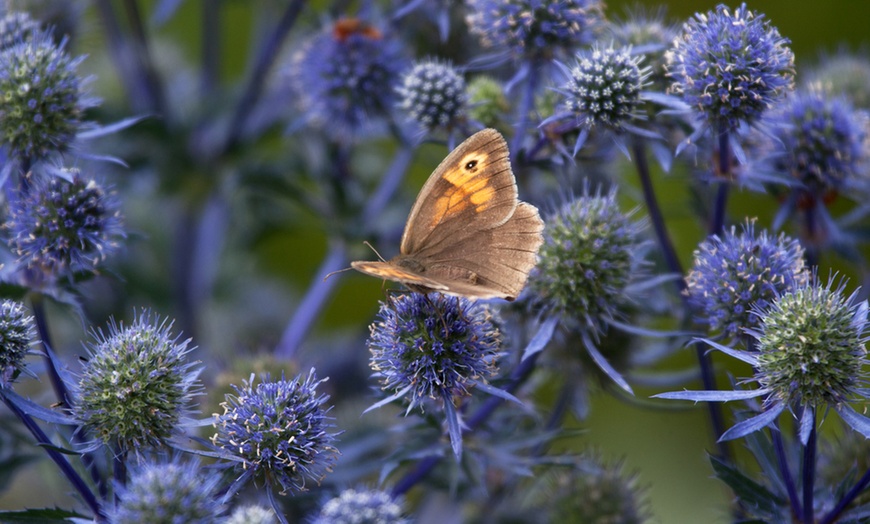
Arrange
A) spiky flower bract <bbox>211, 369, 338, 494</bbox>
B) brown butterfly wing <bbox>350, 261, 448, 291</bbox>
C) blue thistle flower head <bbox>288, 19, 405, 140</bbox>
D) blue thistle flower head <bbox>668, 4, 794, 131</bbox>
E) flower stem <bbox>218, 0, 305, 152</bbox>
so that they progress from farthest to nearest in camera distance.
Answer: flower stem <bbox>218, 0, 305, 152</bbox>, blue thistle flower head <bbox>288, 19, 405, 140</bbox>, blue thistle flower head <bbox>668, 4, 794, 131</bbox>, spiky flower bract <bbox>211, 369, 338, 494</bbox>, brown butterfly wing <bbox>350, 261, 448, 291</bbox>

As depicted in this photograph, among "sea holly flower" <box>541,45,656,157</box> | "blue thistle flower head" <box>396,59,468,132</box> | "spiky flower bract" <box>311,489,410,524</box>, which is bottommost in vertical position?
"spiky flower bract" <box>311,489,410,524</box>

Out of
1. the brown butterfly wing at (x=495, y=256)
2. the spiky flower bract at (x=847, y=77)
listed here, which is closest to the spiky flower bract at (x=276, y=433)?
the brown butterfly wing at (x=495, y=256)

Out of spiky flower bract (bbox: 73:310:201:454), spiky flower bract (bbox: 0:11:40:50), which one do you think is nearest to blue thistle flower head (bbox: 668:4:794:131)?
spiky flower bract (bbox: 73:310:201:454)

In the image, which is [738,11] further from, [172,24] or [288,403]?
[172,24]

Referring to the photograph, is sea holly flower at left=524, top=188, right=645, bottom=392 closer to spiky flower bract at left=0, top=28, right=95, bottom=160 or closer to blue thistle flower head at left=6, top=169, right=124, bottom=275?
blue thistle flower head at left=6, top=169, right=124, bottom=275

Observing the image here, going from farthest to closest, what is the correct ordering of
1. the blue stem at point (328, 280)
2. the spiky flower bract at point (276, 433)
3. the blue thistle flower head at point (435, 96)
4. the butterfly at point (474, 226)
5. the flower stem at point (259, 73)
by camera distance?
1. the flower stem at point (259, 73)
2. the blue stem at point (328, 280)
3. the blue thistle flower head at point (435, 96)
4. the butterfly at point (474, 226)
5. the spiky flower bract at point (276, 433)

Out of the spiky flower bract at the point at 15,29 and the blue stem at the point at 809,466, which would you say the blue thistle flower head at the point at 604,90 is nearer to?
the blue stem at the point at 809,466
